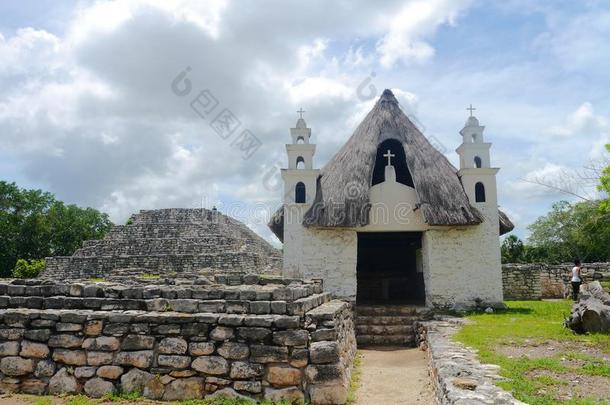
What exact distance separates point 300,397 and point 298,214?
8408 mm

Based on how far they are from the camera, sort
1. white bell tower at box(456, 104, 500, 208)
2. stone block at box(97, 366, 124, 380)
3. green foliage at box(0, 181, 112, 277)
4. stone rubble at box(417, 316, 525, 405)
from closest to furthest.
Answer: stone rubble at box(417, 316, 525, 405) < stone block at box(97, 366, 124, 380) < white bell tower at box(456, 104, 500, 208) < green foliage at box(0, 181, 112, 277)

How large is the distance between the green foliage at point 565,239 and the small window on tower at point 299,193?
24699 mm

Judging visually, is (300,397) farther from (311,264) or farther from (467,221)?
(467,221)

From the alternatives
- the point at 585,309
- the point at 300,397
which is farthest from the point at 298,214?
the point at 300,397

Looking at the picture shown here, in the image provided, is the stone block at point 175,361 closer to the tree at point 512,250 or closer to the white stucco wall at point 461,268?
the white stucco wall at point 461,268

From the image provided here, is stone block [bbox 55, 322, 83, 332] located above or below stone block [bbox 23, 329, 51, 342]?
above

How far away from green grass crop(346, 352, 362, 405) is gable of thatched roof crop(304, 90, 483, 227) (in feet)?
14.1

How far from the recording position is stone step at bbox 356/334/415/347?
37.1ft

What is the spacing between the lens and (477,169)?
1391 centimetres

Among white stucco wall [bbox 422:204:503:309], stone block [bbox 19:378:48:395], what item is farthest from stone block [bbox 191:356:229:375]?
white stucco wall [bbox 422:204:503:309]

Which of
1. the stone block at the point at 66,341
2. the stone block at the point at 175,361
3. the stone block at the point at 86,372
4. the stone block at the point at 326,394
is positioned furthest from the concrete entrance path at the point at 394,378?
the stone block at the point at 66,341

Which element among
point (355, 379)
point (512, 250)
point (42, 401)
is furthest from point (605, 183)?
point (512, 250)

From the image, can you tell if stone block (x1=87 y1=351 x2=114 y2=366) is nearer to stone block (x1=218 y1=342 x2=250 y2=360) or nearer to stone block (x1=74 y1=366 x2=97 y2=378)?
stone block (x1=74 y1=366 x2=97 y2=378)

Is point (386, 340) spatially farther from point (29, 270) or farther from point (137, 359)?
point (29, 270)
